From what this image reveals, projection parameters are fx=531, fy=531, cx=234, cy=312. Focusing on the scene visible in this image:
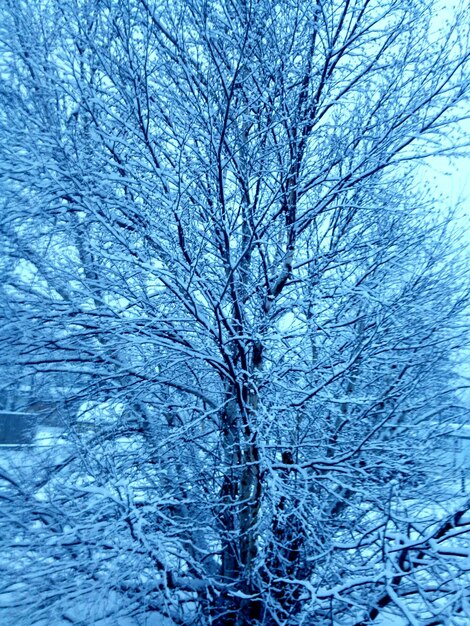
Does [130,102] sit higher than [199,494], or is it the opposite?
[130,102]

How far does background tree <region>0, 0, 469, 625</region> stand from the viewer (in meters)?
4.36

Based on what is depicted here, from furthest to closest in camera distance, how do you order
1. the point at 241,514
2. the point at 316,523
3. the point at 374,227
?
the point at 374,227 < the point at 241,514 < the point at 316,523

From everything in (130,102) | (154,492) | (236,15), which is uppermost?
(236,15)

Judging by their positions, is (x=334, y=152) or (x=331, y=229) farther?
(x=331, y=229)

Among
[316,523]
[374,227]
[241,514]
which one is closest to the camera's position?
Result: [316,523]

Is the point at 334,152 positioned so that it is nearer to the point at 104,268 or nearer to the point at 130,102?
the point at 130,102

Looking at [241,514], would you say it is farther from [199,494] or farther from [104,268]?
[104,268]

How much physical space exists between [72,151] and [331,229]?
9.66 ft

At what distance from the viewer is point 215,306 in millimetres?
4430

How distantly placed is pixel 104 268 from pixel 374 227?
3.06 metres

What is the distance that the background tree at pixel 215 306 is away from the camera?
4363mm

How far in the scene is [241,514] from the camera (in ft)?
16.7

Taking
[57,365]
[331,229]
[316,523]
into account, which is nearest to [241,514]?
[316,523]

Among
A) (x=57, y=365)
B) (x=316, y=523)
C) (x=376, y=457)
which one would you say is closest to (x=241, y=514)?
(x=316, y=523)
